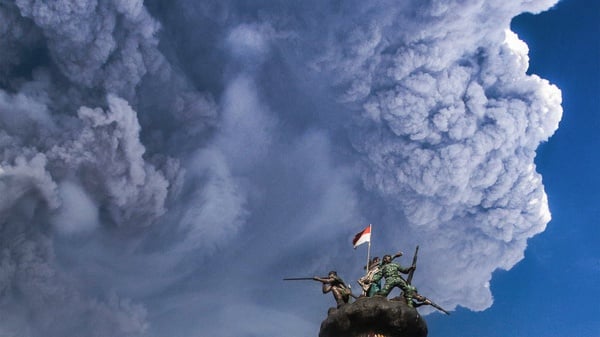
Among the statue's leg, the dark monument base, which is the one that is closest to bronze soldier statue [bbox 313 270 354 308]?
the statue's leg

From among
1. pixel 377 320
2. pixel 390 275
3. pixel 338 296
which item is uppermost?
pixel 390 275

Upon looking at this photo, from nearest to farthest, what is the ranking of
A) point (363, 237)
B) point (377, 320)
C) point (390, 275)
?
point (377, 320) < point (390, 275) < point (363, 237)

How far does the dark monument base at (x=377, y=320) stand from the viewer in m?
11.6

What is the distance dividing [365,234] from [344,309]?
21.8ft

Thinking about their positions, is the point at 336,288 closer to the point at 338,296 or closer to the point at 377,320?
the point at 338,296

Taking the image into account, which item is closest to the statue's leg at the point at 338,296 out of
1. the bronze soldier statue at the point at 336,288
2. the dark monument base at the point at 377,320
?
the bronze soldier statue at the point at 336,288

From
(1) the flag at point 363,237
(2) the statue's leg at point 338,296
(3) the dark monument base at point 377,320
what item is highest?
(1) the flag at point 363,237

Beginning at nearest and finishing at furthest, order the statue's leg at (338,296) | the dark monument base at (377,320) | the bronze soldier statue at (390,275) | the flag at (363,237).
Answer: the dark monument base at (377,320) < the bronze soldier statue at (390,275) < the statue's leg at (338,296) < the flag at (363,237)

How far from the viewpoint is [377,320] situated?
38.2 feet

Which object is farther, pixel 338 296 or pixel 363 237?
pixel 363 237

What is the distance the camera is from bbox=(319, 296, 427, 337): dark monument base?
11.6 m

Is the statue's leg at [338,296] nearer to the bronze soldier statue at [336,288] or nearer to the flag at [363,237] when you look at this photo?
the bronze soldier statue at [336,288]

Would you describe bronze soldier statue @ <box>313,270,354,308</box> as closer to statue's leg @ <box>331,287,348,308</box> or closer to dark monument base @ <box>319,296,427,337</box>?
statue's leg @ <box>331,287,348,308</box>

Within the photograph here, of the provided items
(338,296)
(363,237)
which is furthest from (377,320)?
(363,237)
